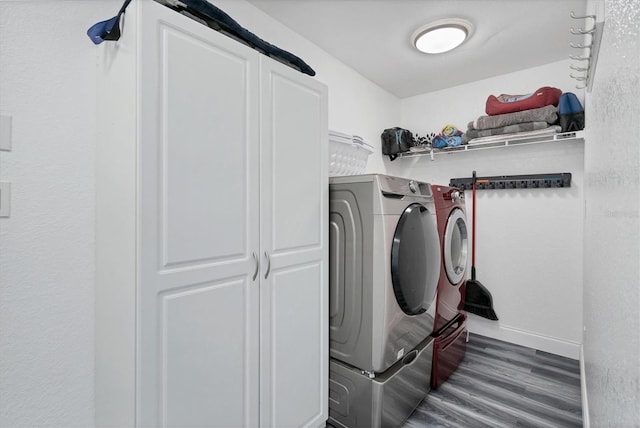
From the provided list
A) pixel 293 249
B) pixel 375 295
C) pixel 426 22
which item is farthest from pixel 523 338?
pixel 426 22

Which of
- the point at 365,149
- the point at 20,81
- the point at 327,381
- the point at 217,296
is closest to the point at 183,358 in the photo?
the point at 217,296

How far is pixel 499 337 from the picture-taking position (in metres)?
3.00

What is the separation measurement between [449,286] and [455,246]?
380mm

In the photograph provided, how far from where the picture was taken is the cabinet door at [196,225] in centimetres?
100

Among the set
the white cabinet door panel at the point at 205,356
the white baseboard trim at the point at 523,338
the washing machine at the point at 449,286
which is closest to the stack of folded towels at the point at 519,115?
the washing machine at the point at 449,286

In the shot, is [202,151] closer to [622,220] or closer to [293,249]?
[293,249]

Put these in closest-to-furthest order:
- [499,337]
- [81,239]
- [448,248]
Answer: [81,239] → [448,248] → [499,337]

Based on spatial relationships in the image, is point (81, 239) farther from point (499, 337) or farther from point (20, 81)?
point (499, 337)

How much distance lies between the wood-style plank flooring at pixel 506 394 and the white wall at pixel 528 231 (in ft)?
0.99

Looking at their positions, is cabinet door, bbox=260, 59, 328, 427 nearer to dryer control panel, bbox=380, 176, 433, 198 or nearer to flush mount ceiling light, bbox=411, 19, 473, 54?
dryer control panel, bbox=380, 176, 433, 198

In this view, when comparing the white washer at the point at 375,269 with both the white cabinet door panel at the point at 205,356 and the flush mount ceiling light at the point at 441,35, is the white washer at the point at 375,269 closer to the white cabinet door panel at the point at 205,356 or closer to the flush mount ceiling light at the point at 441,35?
the white cabinet door panel at the point at 205,356

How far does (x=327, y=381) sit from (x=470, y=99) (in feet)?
10.0

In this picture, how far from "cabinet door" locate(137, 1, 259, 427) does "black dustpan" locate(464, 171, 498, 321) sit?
250 cm

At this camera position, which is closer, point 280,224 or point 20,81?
point 20,81
